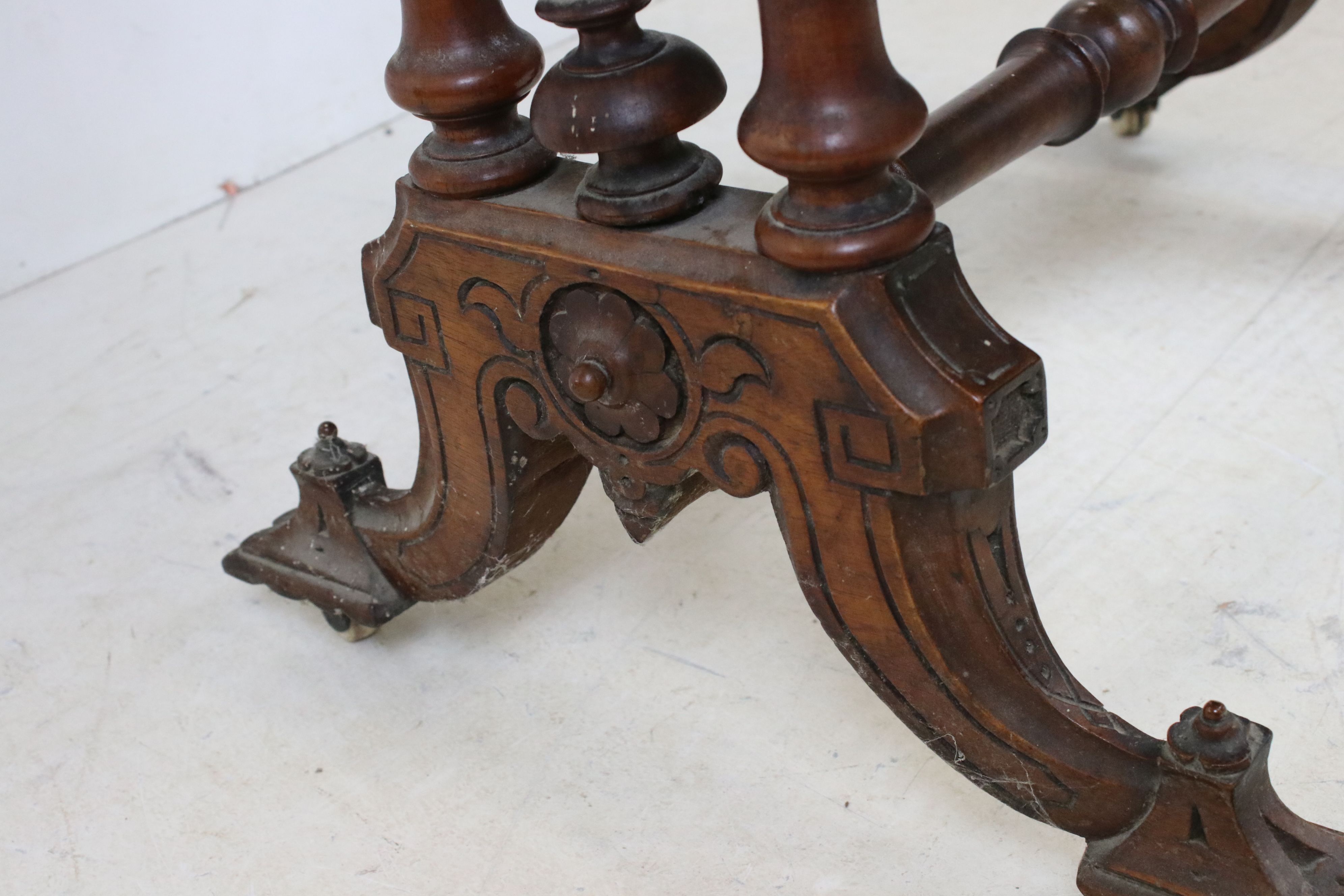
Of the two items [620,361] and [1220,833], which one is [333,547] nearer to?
[620,361]

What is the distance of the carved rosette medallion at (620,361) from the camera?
73cm

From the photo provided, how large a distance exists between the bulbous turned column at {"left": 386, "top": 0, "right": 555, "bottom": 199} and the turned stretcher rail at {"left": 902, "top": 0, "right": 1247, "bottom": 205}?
23cm

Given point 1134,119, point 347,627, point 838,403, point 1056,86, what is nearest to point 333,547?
point 347,627

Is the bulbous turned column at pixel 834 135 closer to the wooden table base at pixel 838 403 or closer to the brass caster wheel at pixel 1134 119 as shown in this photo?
the wooden table base at pixel 838 403

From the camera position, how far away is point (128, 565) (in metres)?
1.16

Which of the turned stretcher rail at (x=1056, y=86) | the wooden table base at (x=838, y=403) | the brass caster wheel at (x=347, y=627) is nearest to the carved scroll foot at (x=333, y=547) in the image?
the brass caster wheel at (x=347, y=627)

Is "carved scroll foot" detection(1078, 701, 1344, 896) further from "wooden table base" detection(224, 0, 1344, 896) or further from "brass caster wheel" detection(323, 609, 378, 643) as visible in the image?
"brass caster wheel" detection(323, 609, 378, 643)

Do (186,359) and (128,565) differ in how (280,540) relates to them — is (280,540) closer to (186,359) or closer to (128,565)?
(128,565)

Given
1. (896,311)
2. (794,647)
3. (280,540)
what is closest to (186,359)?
(280,540)

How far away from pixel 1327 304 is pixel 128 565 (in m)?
1.05

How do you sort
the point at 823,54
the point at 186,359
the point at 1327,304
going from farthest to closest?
the point at 186,359
the point at 1327,304
the point at 823,54

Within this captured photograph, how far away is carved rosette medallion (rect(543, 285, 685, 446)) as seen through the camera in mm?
733

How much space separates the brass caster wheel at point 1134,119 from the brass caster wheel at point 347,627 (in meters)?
1.04

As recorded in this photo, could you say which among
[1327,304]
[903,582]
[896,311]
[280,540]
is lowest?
[1327,304]
